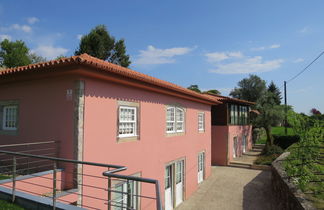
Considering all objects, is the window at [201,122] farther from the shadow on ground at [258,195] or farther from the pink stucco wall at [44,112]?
the pink stucco wall at [44,112]

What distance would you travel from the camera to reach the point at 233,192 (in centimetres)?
1286

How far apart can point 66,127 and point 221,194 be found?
10198mm

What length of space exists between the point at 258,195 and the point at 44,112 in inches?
475

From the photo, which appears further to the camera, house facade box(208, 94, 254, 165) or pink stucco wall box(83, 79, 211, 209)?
Answer: house facade box(208, 94, 254, 165)

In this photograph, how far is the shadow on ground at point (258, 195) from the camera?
35.8 feet

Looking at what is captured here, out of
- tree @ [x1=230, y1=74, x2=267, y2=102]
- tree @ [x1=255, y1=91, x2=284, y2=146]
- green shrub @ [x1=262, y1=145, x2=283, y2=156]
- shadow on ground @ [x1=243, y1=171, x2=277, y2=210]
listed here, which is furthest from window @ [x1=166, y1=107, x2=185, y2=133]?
tree @ [x1=230, y1=74, x2=267, y2=102]

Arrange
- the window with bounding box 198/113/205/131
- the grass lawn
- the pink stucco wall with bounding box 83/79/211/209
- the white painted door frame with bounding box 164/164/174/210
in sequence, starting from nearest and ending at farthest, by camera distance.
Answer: the grass lawn
the pink stucco wall with bounding box 83/79/211/209
the white painted door frame with bounding box 164/164/174/210
the window with bounding box 198/113/205/131

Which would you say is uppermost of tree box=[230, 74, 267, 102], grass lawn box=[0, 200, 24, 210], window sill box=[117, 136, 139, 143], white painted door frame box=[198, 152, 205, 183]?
tree box=[230, 74, 267, 102]

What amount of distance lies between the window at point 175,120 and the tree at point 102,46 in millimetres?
22790

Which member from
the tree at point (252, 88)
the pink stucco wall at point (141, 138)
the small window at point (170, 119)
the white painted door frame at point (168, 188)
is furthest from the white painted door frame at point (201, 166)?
the tree at point (252, 88)

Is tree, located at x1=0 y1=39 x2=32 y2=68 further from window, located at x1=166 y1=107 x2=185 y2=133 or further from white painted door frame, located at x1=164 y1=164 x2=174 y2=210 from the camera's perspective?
white painted door frame, located at x1=164 y1=164 x2=174 y2=210

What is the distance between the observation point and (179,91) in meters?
10.2

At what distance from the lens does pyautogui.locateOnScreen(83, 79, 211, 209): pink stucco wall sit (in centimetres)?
618

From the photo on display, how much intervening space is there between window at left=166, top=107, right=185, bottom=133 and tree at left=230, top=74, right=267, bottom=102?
3275cm
